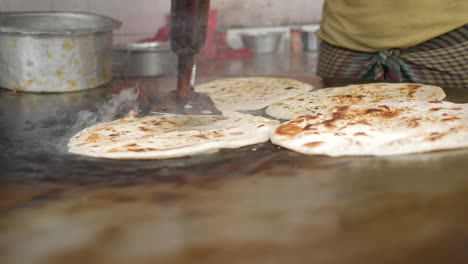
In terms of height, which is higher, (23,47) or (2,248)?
(23,47)

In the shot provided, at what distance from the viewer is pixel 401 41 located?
2.52 metres

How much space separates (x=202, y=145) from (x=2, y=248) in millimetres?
714

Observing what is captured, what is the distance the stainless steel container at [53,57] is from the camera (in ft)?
8.12

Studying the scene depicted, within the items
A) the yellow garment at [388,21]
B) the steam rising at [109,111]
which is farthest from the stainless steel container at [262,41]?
the steam rising at [109,111]

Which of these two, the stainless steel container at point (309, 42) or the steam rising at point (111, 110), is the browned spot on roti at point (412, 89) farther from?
the stainless steel container at point (309, 42)

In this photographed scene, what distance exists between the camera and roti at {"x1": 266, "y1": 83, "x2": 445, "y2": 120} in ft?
6.84

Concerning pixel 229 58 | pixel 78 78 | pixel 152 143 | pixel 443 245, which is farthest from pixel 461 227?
pixel 229 58

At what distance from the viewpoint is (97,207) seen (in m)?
1.14

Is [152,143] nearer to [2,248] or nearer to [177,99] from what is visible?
[177,99]

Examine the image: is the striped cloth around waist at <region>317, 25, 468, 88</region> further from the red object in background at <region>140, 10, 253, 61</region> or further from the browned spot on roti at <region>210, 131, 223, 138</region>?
the red object in background at <region>140, 10, 253, 61</region>

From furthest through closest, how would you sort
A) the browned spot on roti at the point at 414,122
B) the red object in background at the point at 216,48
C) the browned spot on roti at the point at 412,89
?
the red object in background at the point at 216,48, the browned spot on roti at the point at 412,89, the browned spot on roti at the point at 414,122

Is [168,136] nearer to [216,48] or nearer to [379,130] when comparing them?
[379,130]

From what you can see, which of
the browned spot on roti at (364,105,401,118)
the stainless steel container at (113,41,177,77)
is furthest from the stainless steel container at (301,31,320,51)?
the browned spot on roti at (364,105,401,118)

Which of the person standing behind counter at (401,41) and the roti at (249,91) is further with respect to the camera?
the person standing behind counter at (401,41)
